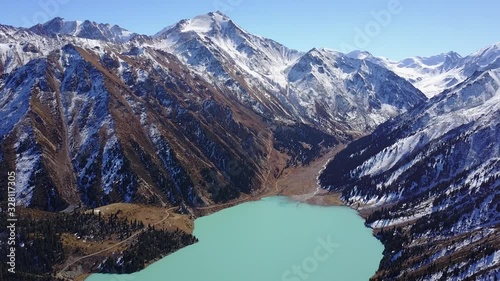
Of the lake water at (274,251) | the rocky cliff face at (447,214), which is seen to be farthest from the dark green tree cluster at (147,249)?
the rocky cliff face at (447,214)

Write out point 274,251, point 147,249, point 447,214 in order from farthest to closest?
point 447,214, point 274,251, point 147,249

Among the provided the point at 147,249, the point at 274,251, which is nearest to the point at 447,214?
the point at 274,251

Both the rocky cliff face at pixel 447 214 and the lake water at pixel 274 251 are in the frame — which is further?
the lake water at pixel 274 251

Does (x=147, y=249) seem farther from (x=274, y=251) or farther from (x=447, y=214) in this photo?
(x=447, y=214)

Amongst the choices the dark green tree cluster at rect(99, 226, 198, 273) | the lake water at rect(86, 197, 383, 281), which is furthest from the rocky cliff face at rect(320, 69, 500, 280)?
the dark green tree cluster at rect(99, 226, 198, 273)

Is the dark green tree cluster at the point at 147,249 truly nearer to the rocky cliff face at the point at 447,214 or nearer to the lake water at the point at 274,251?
the lake water at the point at 274,251

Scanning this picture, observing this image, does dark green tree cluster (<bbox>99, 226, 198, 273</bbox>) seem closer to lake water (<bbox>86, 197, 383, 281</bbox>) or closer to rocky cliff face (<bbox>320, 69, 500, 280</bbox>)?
lake water (<bbox>86, 197, 383, 281</bbox>)

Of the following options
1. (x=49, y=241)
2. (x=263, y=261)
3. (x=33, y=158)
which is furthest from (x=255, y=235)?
(x=33, y=158)

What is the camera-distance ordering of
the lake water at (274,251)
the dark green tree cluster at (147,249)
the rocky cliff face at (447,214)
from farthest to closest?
Result: the dark green tree cluster at (147,249) → the lake water at (274,251) → the rocky cliff face at (447,214)
